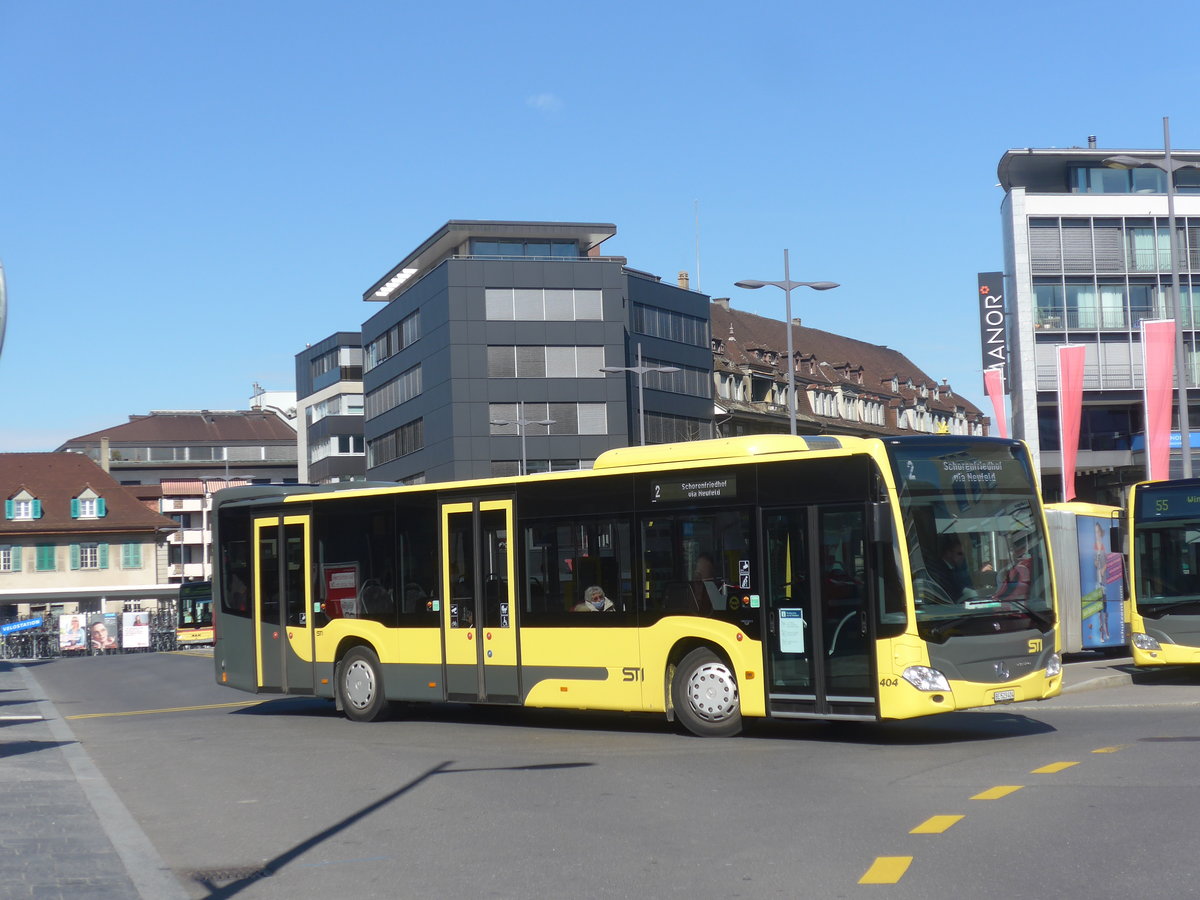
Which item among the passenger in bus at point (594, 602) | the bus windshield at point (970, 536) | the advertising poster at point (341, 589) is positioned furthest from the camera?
the advertising poster at point (341, 589)

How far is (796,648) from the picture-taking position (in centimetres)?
1453

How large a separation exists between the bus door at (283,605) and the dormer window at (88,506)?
76.5 meters

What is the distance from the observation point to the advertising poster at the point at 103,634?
230 feet

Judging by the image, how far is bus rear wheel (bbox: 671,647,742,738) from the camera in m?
15.2

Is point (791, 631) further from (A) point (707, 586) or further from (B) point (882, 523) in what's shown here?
(B) point (882, 523)

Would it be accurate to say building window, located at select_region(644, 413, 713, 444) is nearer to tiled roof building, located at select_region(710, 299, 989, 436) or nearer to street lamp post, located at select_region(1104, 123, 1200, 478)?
tiled roof building, located at select_region(710, 299, 989, 436)

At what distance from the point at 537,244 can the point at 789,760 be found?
6683 centimetres

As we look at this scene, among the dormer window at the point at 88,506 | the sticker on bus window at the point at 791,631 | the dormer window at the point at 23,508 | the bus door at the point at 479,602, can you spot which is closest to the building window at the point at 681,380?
the dormer window at the point at 88,506

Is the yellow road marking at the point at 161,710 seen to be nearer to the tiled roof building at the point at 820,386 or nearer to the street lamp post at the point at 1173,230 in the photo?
the street lamp post at the point at 1173,230

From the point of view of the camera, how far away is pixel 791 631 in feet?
47.8

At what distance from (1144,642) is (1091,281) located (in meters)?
49.3

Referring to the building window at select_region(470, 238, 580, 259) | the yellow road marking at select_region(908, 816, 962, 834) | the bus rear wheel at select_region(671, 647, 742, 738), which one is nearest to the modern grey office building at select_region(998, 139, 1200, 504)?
the building window at select_region(470, 238, 580, 259)

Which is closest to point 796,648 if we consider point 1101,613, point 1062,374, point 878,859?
point 878,859

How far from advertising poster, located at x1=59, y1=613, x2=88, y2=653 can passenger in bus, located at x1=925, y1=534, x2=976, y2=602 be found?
62.5 m
